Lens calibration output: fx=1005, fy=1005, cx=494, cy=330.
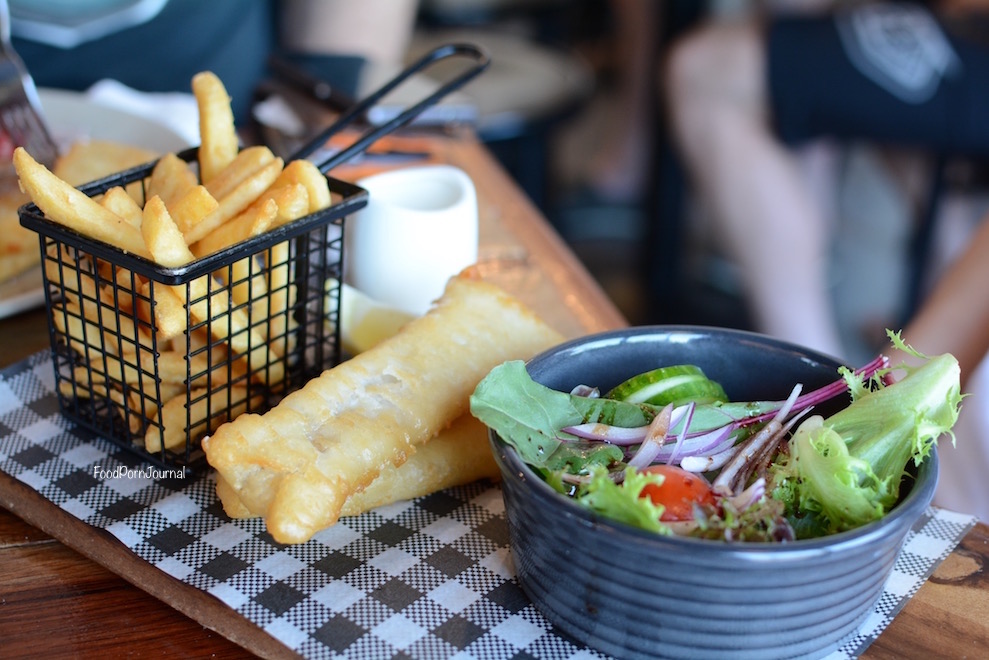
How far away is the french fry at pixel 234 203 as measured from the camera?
0.87m

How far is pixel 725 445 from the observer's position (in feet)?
2.73

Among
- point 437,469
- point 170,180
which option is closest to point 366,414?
point 437,469

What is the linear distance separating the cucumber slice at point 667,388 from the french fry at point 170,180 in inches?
17.9

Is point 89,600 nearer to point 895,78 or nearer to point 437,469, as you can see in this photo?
point 437,469

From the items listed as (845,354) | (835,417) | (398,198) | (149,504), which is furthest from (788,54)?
(149,504)

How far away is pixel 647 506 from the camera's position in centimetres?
68

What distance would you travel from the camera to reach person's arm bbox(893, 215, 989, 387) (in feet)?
4.15

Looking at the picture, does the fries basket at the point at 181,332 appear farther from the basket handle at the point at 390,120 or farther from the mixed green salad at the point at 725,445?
the mixed green salad at the point at 725,445

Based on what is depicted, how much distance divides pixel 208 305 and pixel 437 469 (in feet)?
0.82

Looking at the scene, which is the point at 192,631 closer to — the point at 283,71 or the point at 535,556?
the point at 535,556

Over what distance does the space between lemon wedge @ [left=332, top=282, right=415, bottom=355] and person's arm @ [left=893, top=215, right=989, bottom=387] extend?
2.23ft

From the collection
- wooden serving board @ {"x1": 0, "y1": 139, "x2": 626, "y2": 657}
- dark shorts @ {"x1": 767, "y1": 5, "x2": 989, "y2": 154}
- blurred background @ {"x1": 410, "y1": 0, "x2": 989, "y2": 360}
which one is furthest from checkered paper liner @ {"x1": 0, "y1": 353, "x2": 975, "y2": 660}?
dark shorts @ {"x1": 767, "y1": 5, "x2": 989, "y2": 154}

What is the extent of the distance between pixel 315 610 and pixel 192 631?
97 millimetres

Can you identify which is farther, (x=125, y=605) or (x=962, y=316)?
(x=962, y=316)
